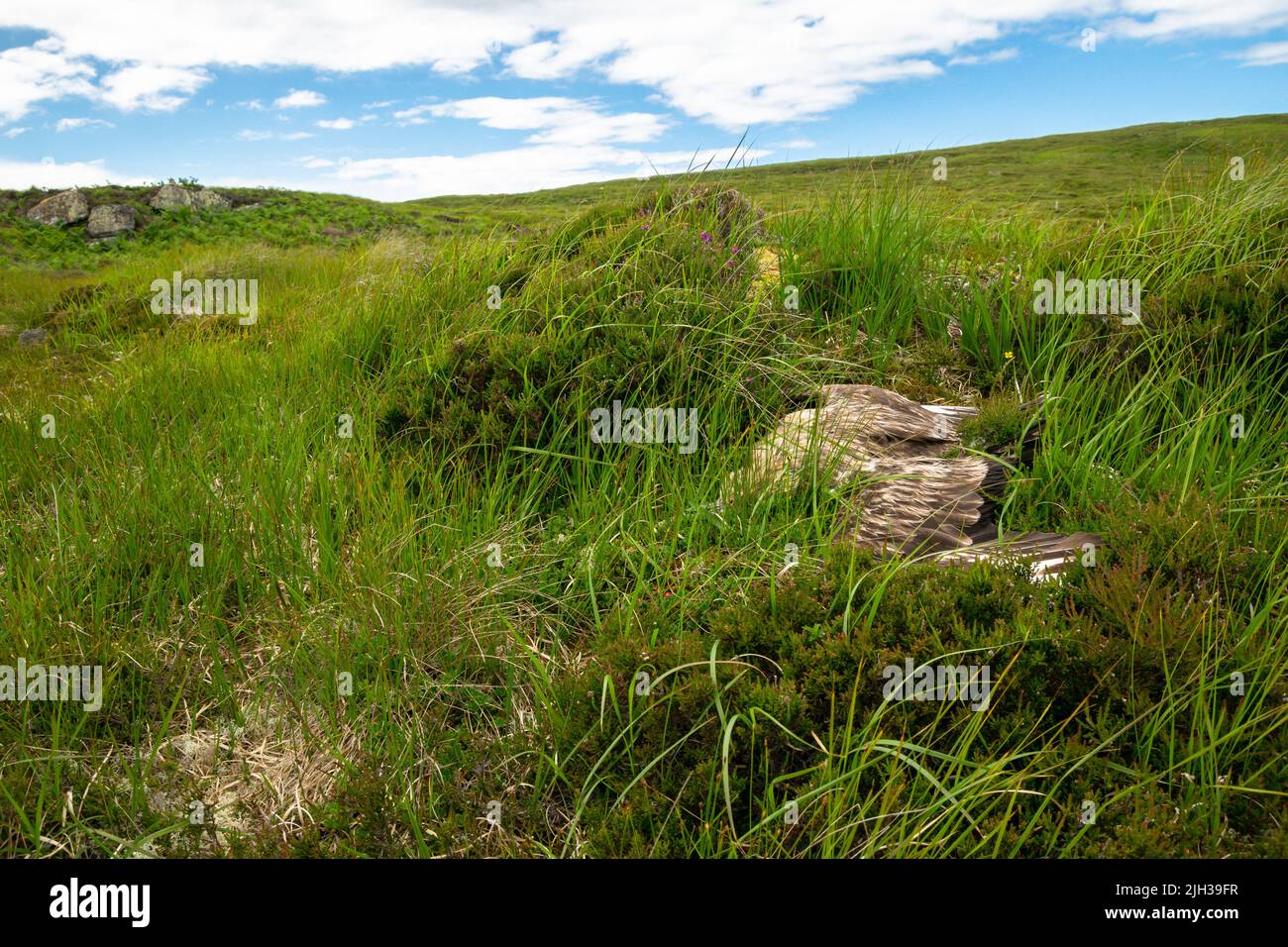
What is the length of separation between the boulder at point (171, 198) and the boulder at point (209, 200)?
6.7 inches

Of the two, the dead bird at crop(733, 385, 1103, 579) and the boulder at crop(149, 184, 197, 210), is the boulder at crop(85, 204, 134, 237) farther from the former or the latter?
the dead bird at crop(733, 385, 1103, 579)

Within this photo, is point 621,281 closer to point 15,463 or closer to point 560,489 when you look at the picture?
point 560,489

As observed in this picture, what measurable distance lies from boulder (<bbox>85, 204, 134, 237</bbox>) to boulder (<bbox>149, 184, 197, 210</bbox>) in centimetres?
133

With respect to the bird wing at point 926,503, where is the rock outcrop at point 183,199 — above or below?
above

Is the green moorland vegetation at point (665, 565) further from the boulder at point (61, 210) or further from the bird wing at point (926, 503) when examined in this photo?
the boulder at point (61, 210)

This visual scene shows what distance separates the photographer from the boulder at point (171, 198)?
24797 millimetres

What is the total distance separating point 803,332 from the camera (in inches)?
233

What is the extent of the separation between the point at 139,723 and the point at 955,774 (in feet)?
10.2

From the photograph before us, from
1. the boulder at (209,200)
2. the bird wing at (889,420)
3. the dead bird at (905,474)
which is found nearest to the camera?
the dead bird at (905,474)

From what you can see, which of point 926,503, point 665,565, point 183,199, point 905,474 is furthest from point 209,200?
point 926,503

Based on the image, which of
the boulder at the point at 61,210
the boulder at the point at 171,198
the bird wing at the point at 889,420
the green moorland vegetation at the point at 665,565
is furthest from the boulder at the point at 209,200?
the bird wing at the point at 889,420

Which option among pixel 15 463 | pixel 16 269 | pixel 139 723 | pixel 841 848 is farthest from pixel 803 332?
pixel 16 269

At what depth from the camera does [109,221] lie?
23234 millimetres

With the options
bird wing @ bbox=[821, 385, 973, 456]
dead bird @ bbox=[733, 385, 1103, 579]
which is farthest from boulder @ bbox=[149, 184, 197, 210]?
dead bird @ bbox=[733, 385, 1103, 579]
